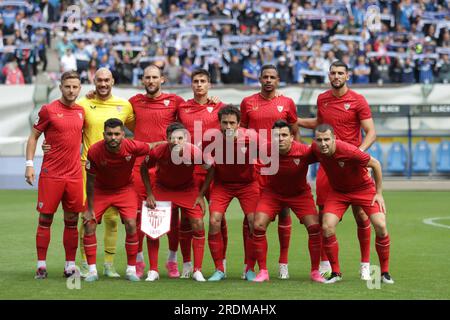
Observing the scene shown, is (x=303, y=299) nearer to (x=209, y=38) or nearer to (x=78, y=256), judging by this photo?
(x=78, y=256)

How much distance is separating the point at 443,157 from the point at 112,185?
56.1 feet

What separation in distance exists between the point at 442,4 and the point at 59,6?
11185 mm

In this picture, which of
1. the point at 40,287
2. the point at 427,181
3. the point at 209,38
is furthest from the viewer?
the point at 209,38

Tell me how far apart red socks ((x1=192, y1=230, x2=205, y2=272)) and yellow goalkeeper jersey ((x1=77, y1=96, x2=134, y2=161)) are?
1505mm

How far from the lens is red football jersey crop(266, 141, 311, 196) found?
1021 cm

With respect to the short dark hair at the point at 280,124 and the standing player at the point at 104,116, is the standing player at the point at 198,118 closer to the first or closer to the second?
the standing player at the point at 104,116

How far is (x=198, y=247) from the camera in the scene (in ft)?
34.1

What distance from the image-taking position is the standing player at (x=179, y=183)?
1018 cm

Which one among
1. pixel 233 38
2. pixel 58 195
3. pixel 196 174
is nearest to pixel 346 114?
pixel 196 174

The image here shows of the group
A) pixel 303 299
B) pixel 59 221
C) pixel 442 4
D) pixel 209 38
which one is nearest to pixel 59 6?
pixel 209 38

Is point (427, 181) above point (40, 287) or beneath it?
beneath

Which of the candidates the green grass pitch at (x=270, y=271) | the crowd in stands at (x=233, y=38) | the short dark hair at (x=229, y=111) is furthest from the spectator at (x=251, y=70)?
the short dark hair at (x=229, y=111)

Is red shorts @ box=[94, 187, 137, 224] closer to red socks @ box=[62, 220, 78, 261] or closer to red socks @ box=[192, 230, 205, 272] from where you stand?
red socks @ box=[62, 220, 78, 261]

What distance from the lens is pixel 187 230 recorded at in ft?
35.6
